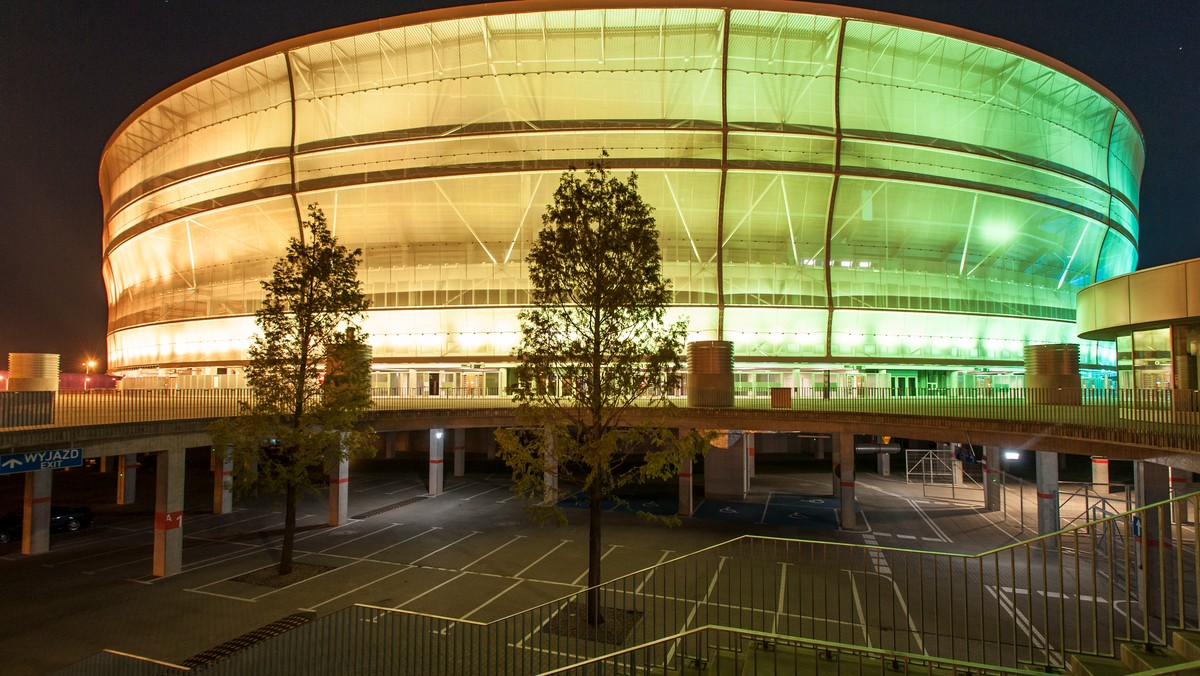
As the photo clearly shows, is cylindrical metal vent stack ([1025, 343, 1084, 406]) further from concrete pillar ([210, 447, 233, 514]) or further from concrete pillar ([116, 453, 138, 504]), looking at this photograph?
concrete pillar ([116, 453, 138, 504])

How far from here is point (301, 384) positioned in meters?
18.3

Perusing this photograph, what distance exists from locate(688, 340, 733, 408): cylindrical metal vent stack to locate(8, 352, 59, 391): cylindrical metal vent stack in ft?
89.6

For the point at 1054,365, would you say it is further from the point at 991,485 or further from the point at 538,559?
the point at 538,559

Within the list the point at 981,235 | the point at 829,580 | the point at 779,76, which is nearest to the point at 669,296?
the point at 829,580

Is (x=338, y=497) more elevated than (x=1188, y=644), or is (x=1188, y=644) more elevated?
(x=1188, y=644)

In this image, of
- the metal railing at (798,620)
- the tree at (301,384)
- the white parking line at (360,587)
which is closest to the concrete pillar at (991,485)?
the metal railing at (798,620)

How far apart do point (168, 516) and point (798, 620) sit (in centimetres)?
1759

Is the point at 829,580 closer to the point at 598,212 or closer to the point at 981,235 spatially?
the point at 598,212

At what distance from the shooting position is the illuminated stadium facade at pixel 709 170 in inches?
1302

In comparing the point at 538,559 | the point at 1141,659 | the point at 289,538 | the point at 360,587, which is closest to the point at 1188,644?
the point at 1141,659

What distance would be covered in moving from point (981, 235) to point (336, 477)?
36.3m

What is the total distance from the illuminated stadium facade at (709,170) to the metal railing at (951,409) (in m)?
9.85

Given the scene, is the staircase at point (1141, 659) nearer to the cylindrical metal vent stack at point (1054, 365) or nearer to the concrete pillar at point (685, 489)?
the concrete pillar at point (685, 489)

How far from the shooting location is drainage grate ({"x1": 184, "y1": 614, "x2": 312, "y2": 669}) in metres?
12.2
